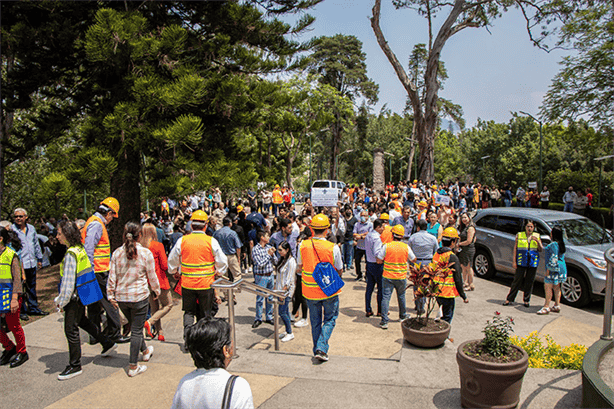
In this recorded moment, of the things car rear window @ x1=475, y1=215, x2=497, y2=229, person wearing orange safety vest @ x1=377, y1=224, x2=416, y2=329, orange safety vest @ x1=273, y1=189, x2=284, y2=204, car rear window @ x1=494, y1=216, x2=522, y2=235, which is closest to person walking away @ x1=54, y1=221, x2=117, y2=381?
person wearing orange safety vest @ x1=377, y1=224, x2=416, y2=329

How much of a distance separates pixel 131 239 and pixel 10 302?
5.61 ft

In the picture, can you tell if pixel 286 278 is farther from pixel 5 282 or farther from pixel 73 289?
pixel 5 282

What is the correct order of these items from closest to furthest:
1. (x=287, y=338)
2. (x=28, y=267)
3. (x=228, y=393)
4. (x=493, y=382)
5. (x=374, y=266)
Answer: (x=228, y=393), (x=493, y=382), (x=287, y=338), (x=374, y=266), (x=28, y=267)

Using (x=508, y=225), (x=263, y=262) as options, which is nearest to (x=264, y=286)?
(x=263, y=262)

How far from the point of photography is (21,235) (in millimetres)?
8023

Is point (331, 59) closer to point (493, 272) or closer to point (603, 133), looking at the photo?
point (603, 133)

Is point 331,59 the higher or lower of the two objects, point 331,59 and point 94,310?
the higher

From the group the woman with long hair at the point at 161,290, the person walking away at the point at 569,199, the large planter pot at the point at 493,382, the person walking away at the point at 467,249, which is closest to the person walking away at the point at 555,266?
the person walking away at the point at 467,249

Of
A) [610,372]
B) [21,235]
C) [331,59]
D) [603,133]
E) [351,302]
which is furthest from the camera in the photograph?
[331,59]

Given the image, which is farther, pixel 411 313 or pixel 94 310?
pixel 411 313

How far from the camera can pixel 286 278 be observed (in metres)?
6.84

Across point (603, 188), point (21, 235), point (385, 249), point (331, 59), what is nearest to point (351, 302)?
point (385, 249)

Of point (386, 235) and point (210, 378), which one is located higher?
point (210, 378)

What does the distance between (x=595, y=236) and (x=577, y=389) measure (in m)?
6.43
